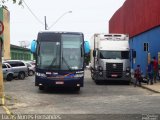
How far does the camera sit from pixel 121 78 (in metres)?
30.4

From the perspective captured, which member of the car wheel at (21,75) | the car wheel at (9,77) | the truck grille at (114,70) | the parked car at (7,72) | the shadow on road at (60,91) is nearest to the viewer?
the shadow on road at (60,91)

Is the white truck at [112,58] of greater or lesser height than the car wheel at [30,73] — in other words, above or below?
above

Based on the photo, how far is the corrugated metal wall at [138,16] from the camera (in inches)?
1335

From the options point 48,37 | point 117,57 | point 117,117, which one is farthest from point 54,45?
point 117,117

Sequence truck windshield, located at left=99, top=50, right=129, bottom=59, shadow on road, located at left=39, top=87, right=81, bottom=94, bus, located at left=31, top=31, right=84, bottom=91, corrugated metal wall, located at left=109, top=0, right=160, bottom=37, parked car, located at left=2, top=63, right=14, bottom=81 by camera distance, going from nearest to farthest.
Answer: bus, located at left=31, top=31, right=84, bottom=91
shadow on road, located at left=39, top=87, right=81, bottom=94
truck windshield, located at left=99, top=50, right=129, bottom=59
corrugated metal wall, located at left=109, top=0, right=160, bottom=37
parked car, located at left=2, top=63, right=14, bottom=81

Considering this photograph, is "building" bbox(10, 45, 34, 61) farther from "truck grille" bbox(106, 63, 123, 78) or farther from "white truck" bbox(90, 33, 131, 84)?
"truck grille" bbox(106, 63, 123, 78)

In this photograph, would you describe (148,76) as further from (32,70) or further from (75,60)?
Answer: (32,70)

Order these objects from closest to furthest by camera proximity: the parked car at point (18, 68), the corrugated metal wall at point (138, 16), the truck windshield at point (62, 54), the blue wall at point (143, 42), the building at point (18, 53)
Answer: the truck windshield at point (62, 54)
the blue wall at point (143, 42)
the corrugated metal wall at point (138, 16)
the parked car at point (18, 68)
the building at point (18, 53)

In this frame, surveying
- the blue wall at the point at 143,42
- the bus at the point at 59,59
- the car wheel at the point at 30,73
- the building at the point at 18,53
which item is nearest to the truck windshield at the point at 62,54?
the bus at the point at 59,59

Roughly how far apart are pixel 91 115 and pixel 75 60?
29.9 feet

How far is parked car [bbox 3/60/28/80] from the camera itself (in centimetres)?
3702

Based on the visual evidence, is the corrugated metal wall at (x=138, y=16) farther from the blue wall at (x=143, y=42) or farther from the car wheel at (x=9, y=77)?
the car wheel at (x=9, y=77)

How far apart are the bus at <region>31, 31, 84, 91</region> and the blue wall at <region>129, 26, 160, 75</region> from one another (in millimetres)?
11063

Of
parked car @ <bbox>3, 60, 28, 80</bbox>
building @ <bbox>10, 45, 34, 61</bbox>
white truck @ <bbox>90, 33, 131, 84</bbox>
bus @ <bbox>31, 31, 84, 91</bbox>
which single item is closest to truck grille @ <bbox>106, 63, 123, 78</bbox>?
white truck @ <bbox>90, 33, 131, 84</bbox>
